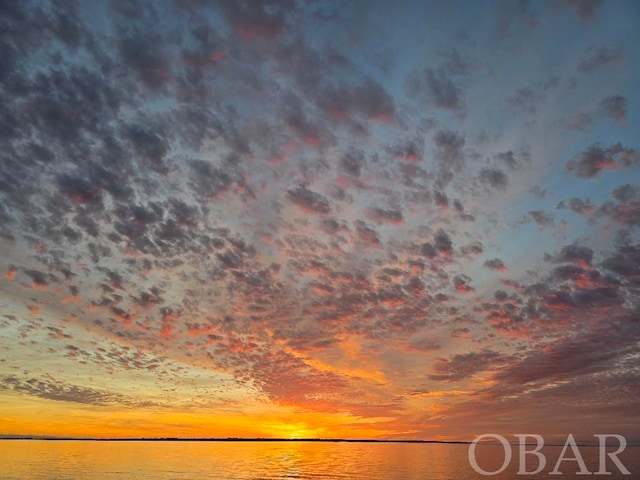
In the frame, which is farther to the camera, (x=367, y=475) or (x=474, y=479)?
(x=367, y=475)

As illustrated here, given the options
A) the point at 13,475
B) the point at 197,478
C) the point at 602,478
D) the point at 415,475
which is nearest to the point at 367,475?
the point at 415,475

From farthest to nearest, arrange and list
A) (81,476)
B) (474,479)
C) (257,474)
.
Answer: (257,474), (474,479), (81,476)

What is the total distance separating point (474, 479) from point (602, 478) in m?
23.3

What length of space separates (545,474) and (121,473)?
267ft

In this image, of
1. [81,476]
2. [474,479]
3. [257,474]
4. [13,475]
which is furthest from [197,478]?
[474,479]

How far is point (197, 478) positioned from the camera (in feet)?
246

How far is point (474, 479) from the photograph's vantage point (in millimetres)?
77188

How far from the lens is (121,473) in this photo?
80312 millimetres

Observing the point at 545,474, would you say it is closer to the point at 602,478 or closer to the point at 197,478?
the point at 602,478

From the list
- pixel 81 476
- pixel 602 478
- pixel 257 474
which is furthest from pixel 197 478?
pixel 602 478

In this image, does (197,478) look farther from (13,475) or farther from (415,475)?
(415,475)

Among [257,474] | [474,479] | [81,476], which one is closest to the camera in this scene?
[81,476]

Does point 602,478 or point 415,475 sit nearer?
point 602,478

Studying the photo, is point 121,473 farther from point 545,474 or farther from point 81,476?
point 545,474
